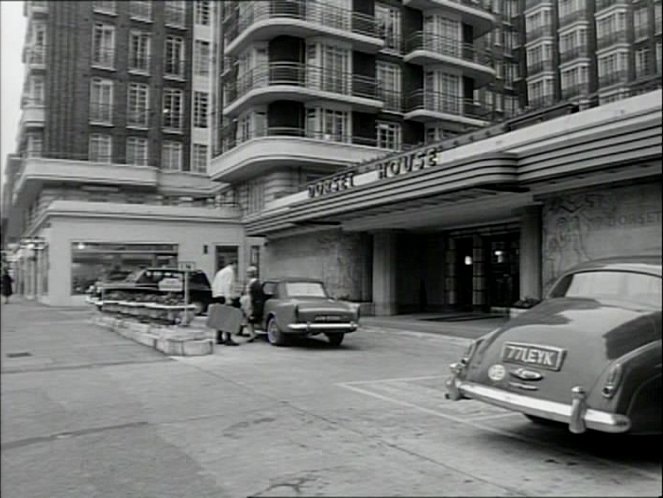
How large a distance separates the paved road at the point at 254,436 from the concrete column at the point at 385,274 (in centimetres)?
1038

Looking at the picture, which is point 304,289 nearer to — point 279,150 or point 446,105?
point 446,105

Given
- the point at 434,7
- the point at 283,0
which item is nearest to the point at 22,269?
the point at 434,7

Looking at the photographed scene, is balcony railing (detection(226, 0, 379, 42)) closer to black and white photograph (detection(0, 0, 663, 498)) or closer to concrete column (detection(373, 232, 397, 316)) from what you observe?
black and white photograph (detection(0, 0, 663, 498))

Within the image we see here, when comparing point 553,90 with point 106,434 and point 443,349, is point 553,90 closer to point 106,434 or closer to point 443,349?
point 106,434

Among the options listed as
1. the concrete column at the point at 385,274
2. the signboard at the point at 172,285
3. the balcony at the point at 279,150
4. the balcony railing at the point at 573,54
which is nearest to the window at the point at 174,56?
the balcony railing at the point at 573,54

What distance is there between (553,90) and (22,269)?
1932 millimetres

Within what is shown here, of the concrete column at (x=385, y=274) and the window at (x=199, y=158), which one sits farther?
the concrete column at (x=385, y=274)

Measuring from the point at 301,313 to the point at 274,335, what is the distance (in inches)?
31.3

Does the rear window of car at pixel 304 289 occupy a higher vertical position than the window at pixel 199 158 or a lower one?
lower

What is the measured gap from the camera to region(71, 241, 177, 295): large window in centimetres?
249

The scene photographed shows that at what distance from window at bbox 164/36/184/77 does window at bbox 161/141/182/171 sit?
0.33m

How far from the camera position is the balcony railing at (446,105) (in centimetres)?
255

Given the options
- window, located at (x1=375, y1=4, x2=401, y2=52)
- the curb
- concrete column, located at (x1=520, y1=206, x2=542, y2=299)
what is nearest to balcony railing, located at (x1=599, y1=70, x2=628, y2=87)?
concrete column, located at (x1=520, y1=206, x2=542, y2=299)

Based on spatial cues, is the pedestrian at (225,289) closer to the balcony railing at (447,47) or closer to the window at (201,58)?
the window at (201,58)
